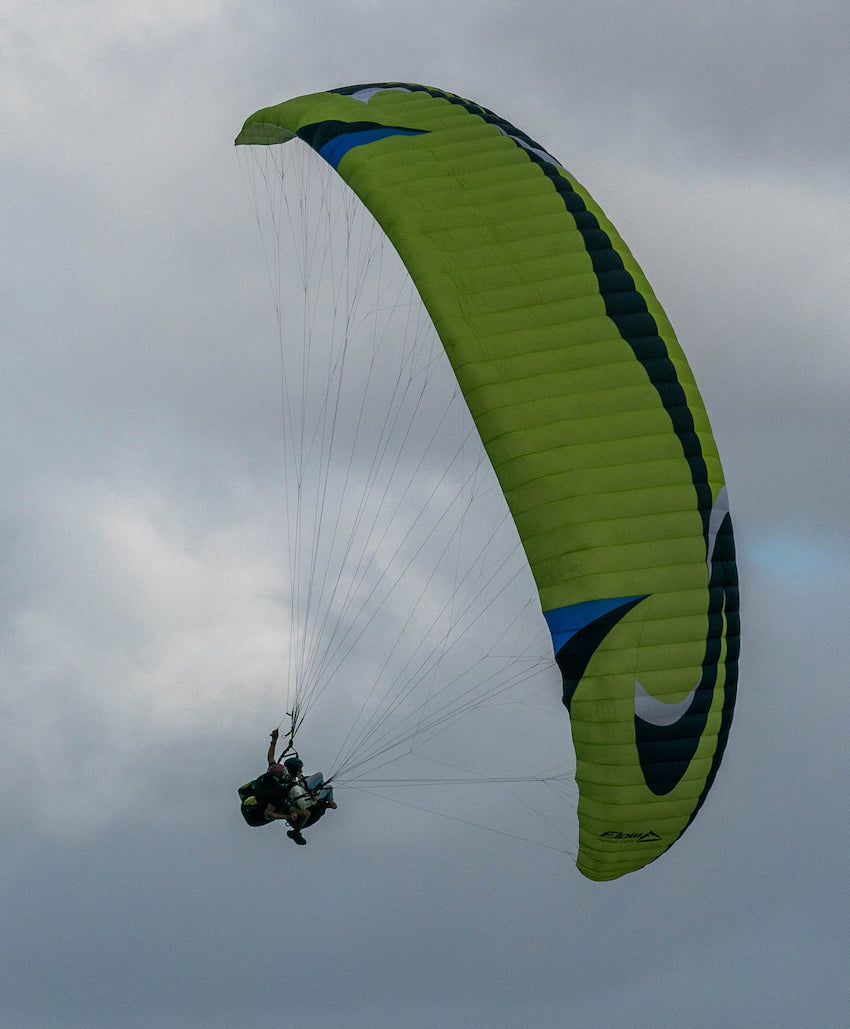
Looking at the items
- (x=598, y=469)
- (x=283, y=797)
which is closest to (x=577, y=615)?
(x=598, y=469)

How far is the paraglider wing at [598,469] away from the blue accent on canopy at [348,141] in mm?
242

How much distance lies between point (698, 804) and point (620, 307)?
484 cm

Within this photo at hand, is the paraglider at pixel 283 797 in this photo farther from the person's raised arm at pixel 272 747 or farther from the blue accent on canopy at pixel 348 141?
the blue accent on canopy at pixel 348 141

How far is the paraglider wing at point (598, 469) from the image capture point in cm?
1573

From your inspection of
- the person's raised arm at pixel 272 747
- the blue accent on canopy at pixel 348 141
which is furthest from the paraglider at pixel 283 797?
the blue accent on canopy at pixel 348 141

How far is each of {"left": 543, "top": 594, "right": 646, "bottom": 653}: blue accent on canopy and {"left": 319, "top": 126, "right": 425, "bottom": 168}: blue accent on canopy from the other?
5.17m

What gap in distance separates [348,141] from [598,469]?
4.39 m

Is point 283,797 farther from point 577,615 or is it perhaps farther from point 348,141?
point 348,141

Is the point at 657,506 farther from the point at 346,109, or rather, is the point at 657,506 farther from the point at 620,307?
the point at 346,109

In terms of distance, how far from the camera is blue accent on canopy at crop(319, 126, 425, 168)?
57.0ft

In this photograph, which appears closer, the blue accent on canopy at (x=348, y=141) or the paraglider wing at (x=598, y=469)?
the paraglider wing at (x=598, y=469)

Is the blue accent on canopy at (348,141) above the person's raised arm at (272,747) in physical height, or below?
above

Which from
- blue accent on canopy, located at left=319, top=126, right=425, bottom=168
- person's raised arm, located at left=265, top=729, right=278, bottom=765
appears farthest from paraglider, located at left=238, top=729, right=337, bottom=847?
blue accent on canopy, located at left=319, top=126, right=425, bottom=168

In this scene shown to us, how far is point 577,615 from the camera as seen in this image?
51.4 feet
